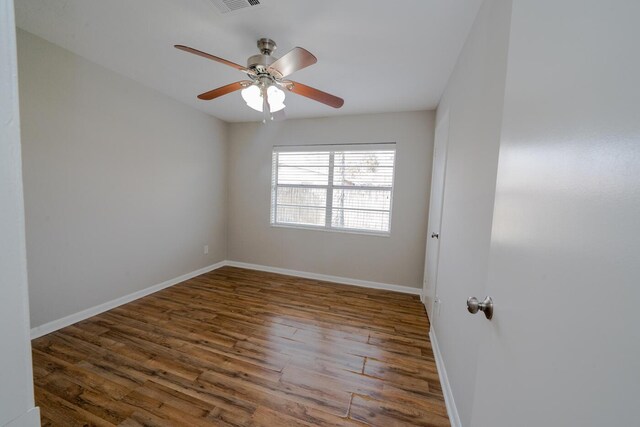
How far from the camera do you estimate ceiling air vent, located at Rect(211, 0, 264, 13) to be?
139 cm

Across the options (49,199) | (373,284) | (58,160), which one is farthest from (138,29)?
(373,284)

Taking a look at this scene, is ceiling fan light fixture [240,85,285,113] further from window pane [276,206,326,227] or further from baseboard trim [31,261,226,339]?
baseboard trim [31,261,226,339]

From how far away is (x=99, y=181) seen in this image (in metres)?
2.30

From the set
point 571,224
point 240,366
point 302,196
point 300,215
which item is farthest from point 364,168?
point 571,224

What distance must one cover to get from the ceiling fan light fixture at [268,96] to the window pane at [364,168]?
162 cm

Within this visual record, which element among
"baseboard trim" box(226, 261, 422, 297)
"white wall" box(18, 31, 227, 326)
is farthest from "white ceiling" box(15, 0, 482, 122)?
"baseboard trim" box(226, 261, 422, 297)

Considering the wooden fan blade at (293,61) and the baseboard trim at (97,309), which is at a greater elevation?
the wooden fan blade at (293,61)

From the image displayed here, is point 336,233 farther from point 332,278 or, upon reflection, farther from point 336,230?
point 332,278

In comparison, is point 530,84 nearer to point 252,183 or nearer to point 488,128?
point 488,128

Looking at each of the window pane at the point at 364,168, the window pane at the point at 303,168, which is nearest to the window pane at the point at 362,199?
the window pane at the point at 364,168

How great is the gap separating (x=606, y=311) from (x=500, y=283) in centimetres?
37

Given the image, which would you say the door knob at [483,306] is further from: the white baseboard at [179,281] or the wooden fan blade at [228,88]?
the white baseboard at [179,281]

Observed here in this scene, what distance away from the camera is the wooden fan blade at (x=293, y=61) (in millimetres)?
1361

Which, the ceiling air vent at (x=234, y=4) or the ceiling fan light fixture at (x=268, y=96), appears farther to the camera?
the ceiling fan light fixture at (x=268, y=96)
